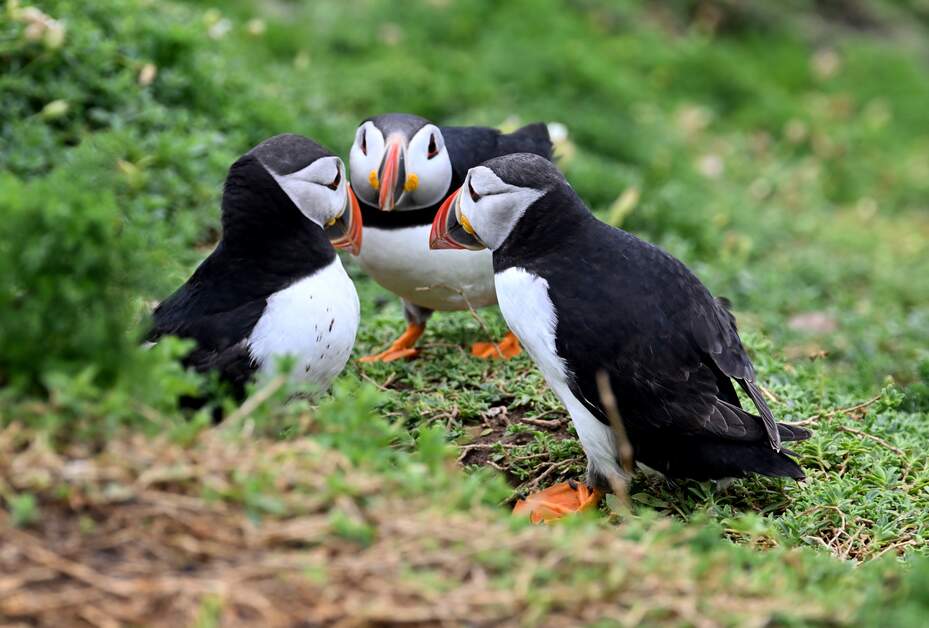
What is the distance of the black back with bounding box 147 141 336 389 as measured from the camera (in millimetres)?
3965

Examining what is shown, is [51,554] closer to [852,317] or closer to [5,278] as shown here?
[5,278]

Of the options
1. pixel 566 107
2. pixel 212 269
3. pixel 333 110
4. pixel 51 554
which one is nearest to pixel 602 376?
pixel 212 269

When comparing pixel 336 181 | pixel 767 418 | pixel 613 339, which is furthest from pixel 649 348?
pixel 336 181

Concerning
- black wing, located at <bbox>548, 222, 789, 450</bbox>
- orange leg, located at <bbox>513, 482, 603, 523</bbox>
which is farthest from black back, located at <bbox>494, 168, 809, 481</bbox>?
orange leg, located at <bbox>513, 482, 603, 523</bbox>

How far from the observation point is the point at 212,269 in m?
4.10

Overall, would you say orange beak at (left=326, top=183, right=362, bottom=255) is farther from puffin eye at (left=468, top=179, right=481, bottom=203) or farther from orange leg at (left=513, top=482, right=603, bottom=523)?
orange leg at (left=513, top=482, right=603, bottom=523)

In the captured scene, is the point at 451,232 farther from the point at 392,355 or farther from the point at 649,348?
the point at 392,355

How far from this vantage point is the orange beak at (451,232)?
4391 millimetres

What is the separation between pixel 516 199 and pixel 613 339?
61cm

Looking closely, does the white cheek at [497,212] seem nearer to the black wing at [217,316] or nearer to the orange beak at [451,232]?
the orange beak at [451,232]

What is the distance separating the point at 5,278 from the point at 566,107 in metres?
6.65

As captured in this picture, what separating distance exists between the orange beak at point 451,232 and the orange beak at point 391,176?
0.37 metres

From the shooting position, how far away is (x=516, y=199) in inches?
163

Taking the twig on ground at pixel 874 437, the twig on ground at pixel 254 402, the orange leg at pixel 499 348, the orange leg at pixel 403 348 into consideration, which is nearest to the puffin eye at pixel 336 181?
the twig on ground at pixel 254 402
